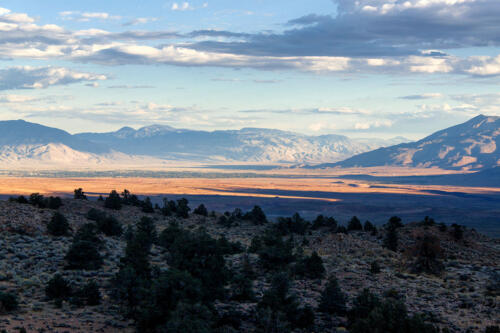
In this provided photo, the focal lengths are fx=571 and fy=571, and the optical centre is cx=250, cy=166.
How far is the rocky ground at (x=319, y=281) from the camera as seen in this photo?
26000mm

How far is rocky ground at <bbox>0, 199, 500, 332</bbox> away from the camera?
85.3 feet

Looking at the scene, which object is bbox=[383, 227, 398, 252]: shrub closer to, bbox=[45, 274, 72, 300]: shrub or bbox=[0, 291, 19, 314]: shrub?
bbox=[45, 274, 72, 300]: shrub

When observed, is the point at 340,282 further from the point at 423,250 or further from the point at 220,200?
the point at 220,200

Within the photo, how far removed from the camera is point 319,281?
114 feet

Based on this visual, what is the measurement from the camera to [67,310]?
2667 cm

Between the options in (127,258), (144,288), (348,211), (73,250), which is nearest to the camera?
(144,288)

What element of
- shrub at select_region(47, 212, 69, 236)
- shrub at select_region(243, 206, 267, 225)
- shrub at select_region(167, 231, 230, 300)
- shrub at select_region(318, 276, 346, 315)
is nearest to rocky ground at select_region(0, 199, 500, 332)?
shrub at select_region(47, 212, 69, 236)

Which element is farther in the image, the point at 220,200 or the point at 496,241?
the point at 220,200

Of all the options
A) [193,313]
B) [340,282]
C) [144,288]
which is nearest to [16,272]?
[144,288]

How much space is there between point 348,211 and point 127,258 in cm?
14048

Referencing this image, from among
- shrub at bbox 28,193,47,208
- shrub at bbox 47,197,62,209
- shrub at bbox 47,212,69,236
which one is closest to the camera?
shrub at bbox 47,212,69,236

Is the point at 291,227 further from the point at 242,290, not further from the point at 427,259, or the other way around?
the point at 242,290

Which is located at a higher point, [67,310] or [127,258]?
[127,258]

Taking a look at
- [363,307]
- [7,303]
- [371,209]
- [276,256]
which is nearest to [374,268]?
[276,256]
